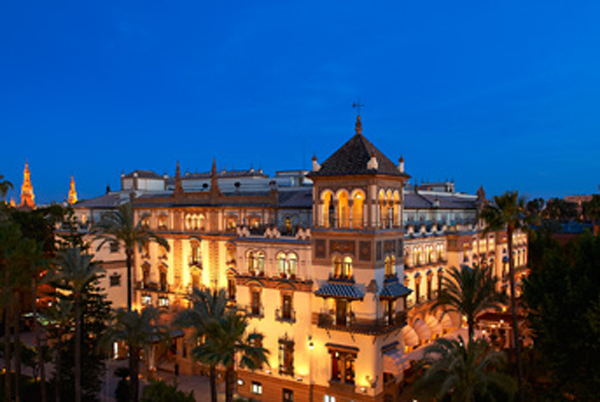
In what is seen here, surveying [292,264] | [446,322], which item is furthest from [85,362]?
[446,322]

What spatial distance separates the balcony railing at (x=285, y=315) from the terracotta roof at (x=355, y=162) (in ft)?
36.8

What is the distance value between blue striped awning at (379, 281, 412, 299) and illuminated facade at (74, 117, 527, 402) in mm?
105

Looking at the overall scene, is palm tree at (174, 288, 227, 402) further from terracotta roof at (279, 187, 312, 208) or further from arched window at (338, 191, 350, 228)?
terracotta roof at (279, 187, 312, 208)

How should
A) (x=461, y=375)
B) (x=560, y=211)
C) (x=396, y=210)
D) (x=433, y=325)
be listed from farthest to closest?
(x=560, y=211)
(x=433, y=325)
(x=396, y=210)
(x=461, y=375)

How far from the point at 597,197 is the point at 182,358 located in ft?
236

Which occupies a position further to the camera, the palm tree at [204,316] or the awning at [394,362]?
the awning at [394,362]

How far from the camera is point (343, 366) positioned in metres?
34.9

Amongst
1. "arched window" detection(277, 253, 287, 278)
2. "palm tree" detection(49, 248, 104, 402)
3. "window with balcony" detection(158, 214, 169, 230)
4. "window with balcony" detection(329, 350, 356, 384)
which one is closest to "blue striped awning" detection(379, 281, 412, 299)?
"window with balcony" detection(329, 350, 356, 384)

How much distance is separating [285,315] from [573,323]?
20.4 meters

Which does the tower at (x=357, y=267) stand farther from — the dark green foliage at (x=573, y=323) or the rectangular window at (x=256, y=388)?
the dark green foliage at (x=573, y=323)

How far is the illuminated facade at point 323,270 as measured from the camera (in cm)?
3447

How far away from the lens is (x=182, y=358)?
4584 cm

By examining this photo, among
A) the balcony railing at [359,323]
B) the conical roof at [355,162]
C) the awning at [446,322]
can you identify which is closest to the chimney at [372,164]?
the conical roof at [355,162]

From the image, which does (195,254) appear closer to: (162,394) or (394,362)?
(162,394)
